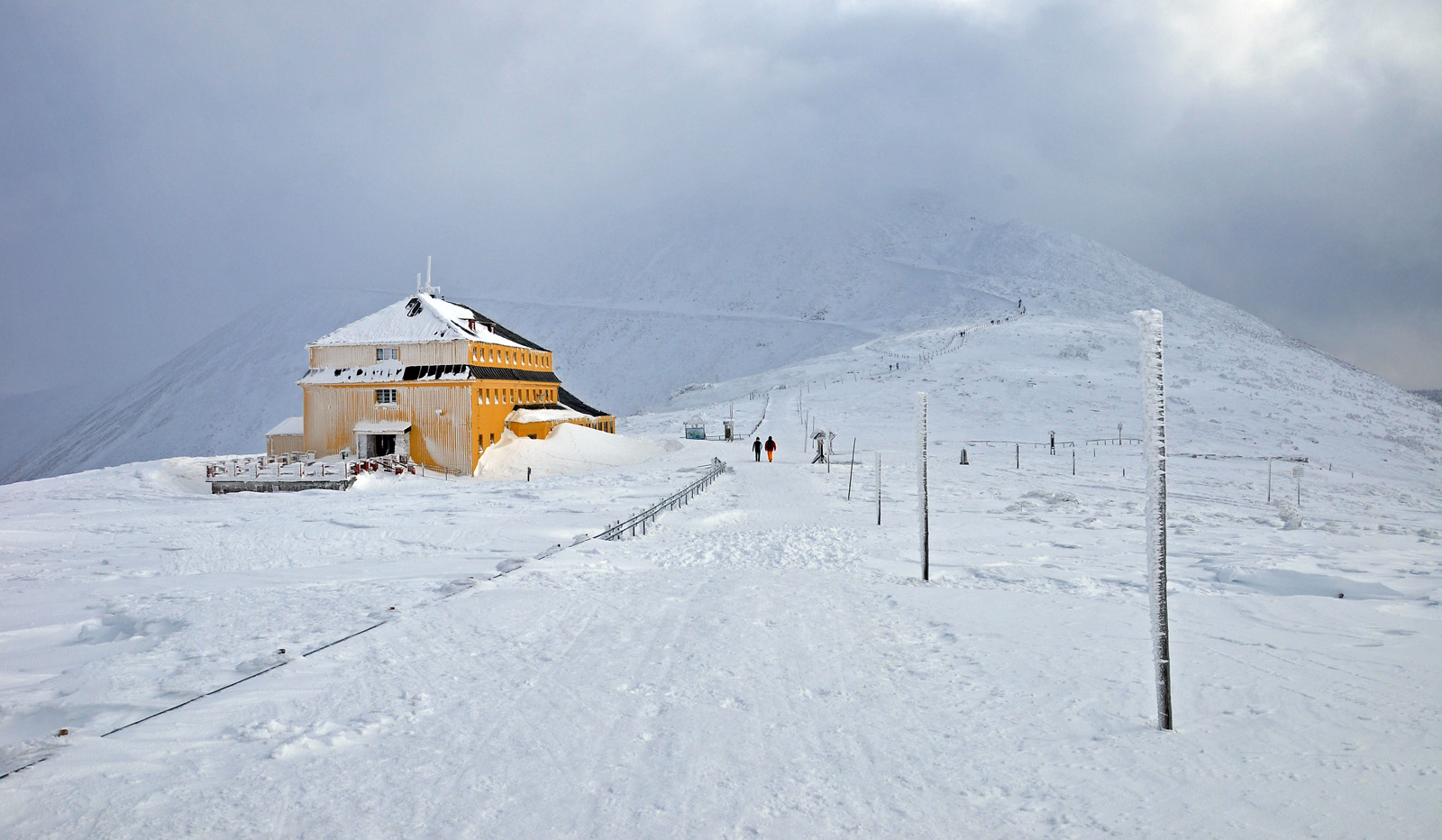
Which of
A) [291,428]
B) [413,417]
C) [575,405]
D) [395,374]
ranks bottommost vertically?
[291,428]

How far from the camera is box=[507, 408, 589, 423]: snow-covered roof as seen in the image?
4441 centimetres

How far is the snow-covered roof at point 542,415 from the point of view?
4441cm

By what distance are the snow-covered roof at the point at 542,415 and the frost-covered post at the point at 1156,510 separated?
4090cm

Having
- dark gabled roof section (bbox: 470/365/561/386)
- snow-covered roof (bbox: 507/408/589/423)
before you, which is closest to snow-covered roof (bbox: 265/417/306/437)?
dark gabled roof section (bbox: 470/365/561/386)

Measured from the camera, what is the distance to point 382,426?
1606 inches

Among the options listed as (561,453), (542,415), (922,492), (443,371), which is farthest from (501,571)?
(542,415)

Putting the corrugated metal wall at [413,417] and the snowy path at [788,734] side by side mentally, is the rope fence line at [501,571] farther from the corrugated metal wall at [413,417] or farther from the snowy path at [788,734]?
the corrugated metal wall at [413,417]

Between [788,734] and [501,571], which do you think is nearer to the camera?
[788,734]

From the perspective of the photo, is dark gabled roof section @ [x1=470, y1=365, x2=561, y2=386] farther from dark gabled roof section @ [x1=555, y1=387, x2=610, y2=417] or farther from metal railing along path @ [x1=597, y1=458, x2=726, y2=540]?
metal railing along path @ [x1=597, y1=458, x2=726, y2=540]

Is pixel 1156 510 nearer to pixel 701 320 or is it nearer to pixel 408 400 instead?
pixel 408 400

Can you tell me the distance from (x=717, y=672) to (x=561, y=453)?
3395 centimetres

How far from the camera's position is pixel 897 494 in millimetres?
27359

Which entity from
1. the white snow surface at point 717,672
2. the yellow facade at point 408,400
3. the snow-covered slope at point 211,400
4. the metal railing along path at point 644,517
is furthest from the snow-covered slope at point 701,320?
the white snow surface at point 717,672

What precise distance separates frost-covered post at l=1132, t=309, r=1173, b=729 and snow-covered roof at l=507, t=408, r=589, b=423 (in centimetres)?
4090
